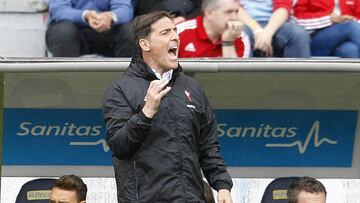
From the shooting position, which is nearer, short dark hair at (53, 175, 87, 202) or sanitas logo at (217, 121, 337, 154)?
short dark hair at (53, 175, 87, 202)

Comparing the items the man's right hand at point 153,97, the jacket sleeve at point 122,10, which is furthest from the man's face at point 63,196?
the jacket sleeve at point 122,10

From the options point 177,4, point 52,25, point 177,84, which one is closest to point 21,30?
point 52,25

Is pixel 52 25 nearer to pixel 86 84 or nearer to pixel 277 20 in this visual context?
pixel 86 84

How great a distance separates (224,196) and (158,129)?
432 millimetres

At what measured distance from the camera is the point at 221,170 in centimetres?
491

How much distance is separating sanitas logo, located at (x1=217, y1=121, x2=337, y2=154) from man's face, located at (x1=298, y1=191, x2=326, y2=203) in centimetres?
97

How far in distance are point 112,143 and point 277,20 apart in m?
2.85

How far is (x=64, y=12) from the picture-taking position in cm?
730

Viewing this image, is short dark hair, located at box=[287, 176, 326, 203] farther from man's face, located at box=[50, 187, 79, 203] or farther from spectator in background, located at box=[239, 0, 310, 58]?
spectator in background, located at box=[239, 0, 310, 58]

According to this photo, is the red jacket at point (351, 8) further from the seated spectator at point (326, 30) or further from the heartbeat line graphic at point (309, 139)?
the heartbeat line graphic at point (309, 139)

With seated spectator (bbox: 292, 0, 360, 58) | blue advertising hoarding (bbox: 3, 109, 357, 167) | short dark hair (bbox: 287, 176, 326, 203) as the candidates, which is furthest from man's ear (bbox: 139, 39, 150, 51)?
seated spectator (bbox: 292, 0, 360, 58)

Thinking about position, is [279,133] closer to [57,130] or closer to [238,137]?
[238,137]

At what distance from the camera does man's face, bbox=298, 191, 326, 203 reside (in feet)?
19.5

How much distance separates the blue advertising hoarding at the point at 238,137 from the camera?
679 cm
